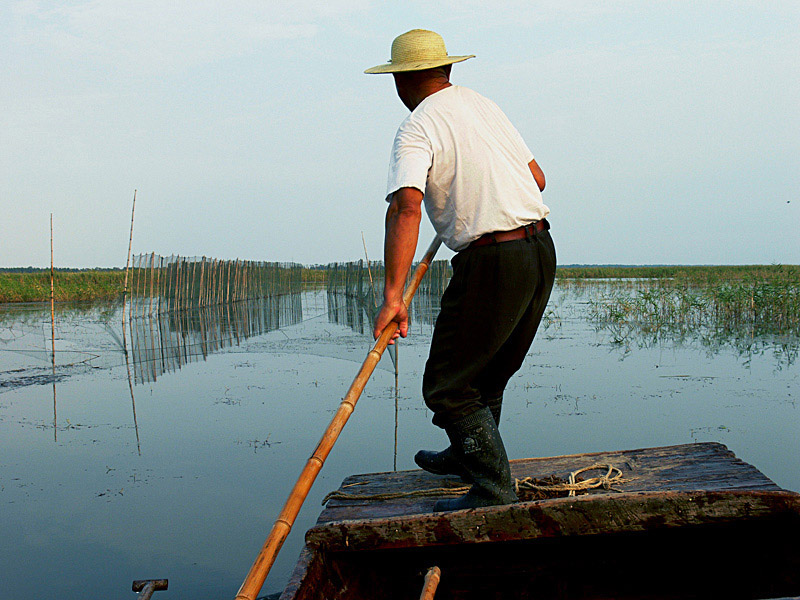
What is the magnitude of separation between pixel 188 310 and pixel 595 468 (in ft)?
48.8

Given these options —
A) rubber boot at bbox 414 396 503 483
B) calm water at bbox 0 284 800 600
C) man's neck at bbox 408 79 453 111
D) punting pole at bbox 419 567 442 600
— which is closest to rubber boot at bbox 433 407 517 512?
rubber boot at bbox 414 396 503 483

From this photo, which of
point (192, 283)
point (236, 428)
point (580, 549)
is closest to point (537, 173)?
point (580, 549)

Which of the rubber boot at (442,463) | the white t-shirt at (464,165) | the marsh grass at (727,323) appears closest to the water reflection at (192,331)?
the rubber boot at (442,463)

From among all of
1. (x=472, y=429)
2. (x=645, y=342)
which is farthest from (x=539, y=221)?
(x=645, y=342)

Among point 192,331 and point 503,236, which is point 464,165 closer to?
point 503,236

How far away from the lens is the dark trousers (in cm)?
208

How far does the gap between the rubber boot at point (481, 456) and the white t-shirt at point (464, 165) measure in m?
0.55

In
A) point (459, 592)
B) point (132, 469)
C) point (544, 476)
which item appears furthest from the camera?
point (132, 469)

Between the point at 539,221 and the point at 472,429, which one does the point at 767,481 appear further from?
the point at 539,221

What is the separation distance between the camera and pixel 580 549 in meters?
1.92

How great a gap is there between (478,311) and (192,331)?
1165 centimetres

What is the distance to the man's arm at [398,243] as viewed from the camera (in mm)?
1950

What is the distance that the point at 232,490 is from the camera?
170 inches

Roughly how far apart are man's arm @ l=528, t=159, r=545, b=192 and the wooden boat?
41.5 inches
